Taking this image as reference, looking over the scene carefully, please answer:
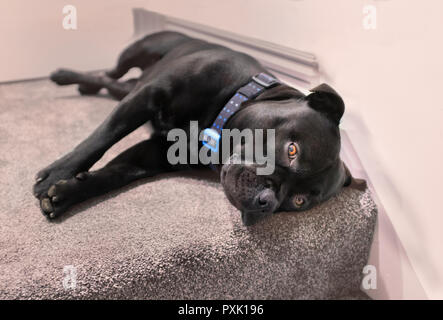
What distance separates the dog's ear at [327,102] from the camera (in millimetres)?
1300

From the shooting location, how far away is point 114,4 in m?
2.67

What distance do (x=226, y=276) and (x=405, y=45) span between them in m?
0.90

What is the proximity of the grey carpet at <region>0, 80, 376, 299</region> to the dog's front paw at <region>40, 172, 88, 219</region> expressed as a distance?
3 cm

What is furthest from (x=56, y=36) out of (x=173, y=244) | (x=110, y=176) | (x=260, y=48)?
(x=173, y=244)

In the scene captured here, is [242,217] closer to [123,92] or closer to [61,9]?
[123,92]

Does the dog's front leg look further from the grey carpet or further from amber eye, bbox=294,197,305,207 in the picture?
amber eye, bbox=294,197,305,207

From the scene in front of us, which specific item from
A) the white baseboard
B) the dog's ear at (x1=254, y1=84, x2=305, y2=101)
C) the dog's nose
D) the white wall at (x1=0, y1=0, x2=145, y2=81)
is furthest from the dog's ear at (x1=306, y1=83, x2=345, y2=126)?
the white wall at (x1=0, y1=0, x2=145, y2=81)

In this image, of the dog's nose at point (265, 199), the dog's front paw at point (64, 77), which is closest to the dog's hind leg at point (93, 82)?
the dog's front paw at point (64, 77)

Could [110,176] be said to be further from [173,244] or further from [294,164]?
[294,164]

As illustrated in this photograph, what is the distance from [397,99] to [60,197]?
1.12 m

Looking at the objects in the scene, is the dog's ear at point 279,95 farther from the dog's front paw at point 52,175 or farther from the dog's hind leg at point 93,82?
the dog's hind leg at point 93,82

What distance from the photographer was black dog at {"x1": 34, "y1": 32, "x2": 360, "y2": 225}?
123cm

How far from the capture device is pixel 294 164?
1228 mm
